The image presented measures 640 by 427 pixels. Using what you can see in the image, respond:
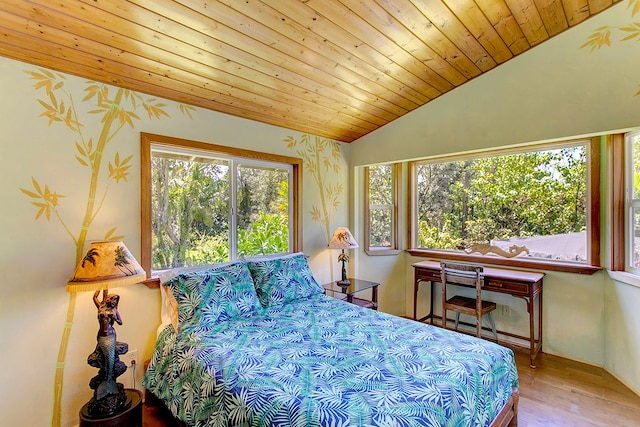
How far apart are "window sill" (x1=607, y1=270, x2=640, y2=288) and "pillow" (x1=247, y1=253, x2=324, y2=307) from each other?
2459 millimetres

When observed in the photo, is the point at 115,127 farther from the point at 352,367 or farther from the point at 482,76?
the point at 482,76

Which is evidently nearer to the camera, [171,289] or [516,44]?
[171,289]

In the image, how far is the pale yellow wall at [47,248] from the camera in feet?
5.81

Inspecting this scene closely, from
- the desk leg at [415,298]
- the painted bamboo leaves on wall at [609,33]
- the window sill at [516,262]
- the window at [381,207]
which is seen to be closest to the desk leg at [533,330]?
the window sill at [516,262]

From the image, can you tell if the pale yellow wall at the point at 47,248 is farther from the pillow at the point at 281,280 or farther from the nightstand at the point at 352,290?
the nightstand at the point at 352,290

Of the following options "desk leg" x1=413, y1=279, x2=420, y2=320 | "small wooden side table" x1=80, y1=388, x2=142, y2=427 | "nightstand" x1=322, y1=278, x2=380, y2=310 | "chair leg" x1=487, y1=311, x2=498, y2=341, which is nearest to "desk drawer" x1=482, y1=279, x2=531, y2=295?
"chair leg" x1=487, y1=311, x2=498, y2=341

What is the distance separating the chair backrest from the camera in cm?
287

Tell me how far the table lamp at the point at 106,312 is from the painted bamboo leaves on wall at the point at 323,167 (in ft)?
6.35

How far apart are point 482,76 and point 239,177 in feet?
8.10

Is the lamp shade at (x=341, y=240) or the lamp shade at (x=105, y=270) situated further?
the lamp shade at (x=341, y=240)

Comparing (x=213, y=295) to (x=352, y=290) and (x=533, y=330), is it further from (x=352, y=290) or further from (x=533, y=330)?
(x=533, y=330)

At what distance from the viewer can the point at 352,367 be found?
4.89 feet

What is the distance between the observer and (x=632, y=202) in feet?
8.18

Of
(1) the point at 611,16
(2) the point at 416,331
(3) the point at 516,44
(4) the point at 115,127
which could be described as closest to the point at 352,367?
(2) the point at 416,331
